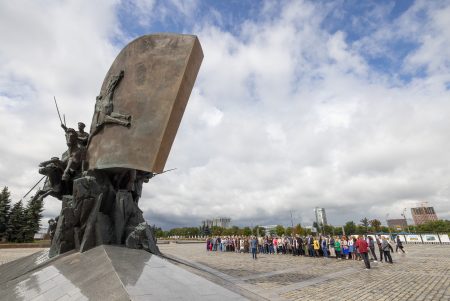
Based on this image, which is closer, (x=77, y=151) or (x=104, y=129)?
(x=104, y=129)

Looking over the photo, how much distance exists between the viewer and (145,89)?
22.8 feet

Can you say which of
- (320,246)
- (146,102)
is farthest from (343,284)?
(320,246)

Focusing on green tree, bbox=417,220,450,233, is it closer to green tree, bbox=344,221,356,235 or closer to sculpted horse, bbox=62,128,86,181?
green tree, bbox=344,221,356,235

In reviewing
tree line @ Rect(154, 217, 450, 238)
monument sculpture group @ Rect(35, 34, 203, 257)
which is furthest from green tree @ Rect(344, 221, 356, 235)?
monument sculpture group @ Rect(35, 34, 203, 257)

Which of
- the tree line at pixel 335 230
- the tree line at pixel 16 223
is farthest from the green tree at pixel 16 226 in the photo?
the tree line at pixel 335 230

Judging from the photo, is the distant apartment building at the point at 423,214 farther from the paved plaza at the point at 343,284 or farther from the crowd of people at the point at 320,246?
the paved plaza at the point at 343,284

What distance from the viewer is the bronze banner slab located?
6.43 metres

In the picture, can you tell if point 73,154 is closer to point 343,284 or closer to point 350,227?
point 343,284

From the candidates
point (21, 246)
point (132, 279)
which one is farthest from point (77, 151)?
point (21, 246)

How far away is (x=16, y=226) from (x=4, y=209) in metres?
3.26

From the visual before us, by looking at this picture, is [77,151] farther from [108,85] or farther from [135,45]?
[135,45]

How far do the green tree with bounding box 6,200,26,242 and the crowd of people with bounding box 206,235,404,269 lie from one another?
27.9 m

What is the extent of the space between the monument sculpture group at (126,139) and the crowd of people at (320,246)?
1108cm

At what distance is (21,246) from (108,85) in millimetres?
33146
